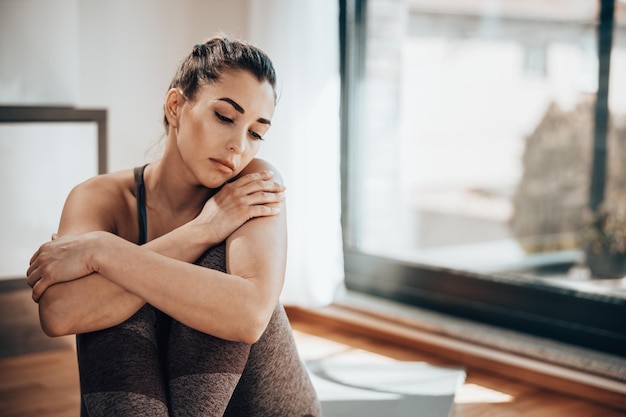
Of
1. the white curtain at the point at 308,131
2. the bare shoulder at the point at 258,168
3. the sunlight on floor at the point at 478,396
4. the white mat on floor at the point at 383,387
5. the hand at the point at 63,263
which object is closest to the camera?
the hand at the point at 63,263

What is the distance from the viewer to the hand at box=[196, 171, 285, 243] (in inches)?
62.9

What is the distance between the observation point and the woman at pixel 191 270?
4.55 ft

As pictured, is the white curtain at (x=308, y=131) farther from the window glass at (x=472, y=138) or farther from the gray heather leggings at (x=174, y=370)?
the gray heather leggings at (x=174, y=370)

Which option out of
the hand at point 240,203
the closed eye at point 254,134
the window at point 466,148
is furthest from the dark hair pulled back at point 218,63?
the window at point 466,148

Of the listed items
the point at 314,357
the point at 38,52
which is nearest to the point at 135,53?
the point at 38,52

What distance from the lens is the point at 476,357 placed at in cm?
265

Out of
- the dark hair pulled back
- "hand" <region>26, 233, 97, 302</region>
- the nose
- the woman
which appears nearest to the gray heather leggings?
the woman

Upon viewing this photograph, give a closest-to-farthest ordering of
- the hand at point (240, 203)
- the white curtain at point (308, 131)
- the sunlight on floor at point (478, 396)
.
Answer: the hand at point (240, 203) < the sunlight on floor at point (478, 396) < the white curtain at point (308, 131)

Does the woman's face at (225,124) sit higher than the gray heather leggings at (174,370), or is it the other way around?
the woman's face at (225,124)

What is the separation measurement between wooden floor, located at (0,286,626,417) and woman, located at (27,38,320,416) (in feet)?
2.60

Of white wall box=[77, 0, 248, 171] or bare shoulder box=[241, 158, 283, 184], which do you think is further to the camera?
white wall box=[77, 0, 248, 171]

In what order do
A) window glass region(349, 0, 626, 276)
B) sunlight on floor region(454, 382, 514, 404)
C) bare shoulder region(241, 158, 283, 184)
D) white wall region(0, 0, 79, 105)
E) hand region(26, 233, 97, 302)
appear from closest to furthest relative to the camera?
hand region(26, 233, 97, 302), bare shoulder region(241, 158, 283, 184), sunlight on floor region(454, 382, 514, 404), white wall region(0, 0, 79, 105), window glass region(349, 0, 626, 276)

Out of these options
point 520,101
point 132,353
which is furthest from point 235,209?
point 520,101

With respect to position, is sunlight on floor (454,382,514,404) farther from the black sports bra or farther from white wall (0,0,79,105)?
white wall (0,0,79,105)
